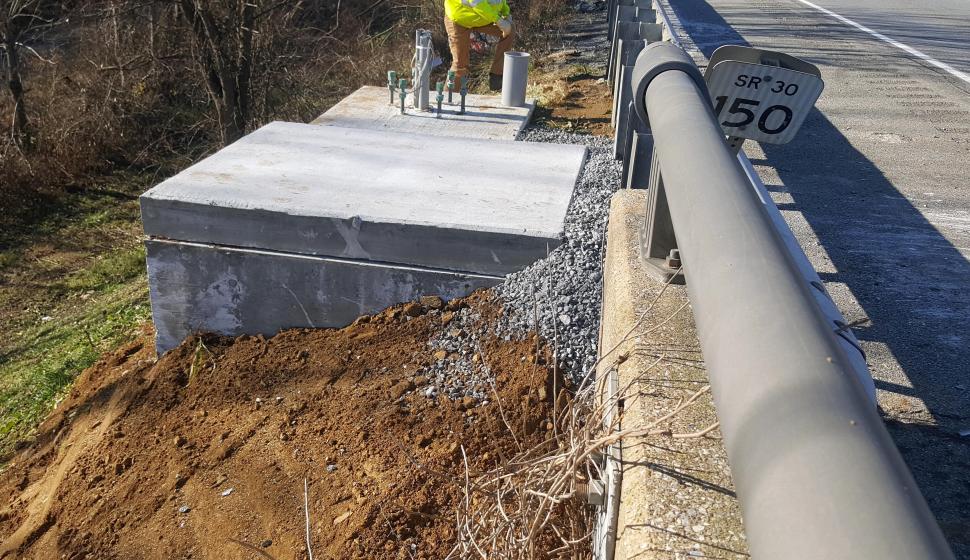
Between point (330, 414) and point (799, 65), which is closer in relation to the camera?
point (799, 65)

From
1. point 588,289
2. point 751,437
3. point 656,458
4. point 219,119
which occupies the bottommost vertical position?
point 219,119

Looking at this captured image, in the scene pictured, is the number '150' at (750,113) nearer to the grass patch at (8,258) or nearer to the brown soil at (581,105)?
the brown soil at (581,105)

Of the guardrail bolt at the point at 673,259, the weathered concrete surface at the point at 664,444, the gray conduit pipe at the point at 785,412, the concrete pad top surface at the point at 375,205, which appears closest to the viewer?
the gray conduit pipe at the point at 785,412

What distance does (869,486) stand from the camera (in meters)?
0.78

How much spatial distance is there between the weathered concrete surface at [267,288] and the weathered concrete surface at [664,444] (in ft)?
5.63

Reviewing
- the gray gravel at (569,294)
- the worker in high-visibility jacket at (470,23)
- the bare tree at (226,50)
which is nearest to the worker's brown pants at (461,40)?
the worker in high-visibility jacket at (470,23)

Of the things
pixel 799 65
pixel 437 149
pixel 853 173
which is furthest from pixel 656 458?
pixel 853 173

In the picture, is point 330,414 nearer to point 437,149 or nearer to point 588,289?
point 588,289

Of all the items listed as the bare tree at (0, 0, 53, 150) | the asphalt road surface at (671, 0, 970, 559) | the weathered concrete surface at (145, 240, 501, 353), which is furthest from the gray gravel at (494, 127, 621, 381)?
the bare tree at (0, 0, 53, 150)

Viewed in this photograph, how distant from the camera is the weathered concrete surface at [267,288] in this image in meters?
4.58

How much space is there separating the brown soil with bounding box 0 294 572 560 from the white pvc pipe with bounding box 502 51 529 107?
467cm

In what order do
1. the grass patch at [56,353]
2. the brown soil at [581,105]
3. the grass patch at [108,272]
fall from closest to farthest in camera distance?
the grass patch at [56,353]
the grass patch at [108,272]
the brown soil at [581,105]

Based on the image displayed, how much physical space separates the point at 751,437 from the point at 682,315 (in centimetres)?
185

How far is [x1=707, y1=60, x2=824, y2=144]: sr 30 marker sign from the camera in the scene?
3.35 m
